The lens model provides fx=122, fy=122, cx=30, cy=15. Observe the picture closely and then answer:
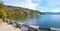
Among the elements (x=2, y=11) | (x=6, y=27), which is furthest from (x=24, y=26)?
(x=2, y=11)

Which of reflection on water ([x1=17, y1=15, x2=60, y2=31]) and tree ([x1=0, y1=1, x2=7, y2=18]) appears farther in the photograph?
tree ([x1=0, y1=1, x2=7, y2=18])

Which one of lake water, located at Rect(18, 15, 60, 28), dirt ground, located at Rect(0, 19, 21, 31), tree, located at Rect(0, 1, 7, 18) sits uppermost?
tree, located at Rect(0, 1, 7, 18)

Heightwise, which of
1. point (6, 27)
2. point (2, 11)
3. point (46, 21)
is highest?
point (2, 11)

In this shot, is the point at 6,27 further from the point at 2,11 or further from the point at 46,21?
the point at 46,21

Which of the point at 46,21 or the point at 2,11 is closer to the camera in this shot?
the point at 46,21

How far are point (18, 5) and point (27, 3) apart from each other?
0.14 m

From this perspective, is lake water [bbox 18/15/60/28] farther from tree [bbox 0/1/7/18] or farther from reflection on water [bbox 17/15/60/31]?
tree [bbox 0/1/7/18]

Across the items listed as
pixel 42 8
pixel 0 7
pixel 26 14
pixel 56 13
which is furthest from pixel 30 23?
pixel 0 7

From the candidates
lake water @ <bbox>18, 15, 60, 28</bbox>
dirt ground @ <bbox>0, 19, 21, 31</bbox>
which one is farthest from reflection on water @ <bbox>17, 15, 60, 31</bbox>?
dirt ground @ <bbox>0, 19, 21, 31</bbox>

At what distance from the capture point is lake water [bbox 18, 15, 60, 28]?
1.54 meters

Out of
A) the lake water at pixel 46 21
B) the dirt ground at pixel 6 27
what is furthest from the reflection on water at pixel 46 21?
the dirt ground at pixel 6 27

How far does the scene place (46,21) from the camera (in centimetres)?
158

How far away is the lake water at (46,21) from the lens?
1.54m

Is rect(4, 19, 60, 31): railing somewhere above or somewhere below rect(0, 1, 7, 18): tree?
below
